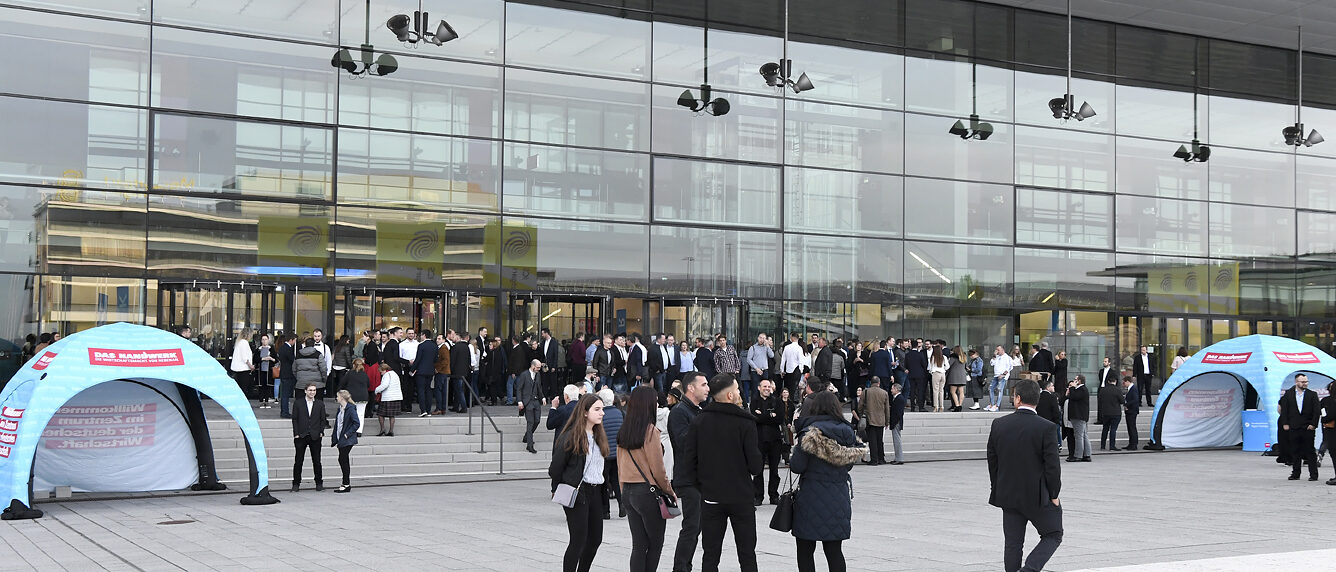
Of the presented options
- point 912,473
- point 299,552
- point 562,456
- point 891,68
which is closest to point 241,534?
point 299,552

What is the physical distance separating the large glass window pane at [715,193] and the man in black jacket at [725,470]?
20.6 meters

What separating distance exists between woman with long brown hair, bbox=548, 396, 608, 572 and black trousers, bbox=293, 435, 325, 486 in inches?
339

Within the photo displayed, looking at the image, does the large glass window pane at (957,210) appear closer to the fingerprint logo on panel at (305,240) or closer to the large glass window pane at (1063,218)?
the large glass window pane at (1063,218)

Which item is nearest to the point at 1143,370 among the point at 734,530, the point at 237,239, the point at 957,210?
the point at 957,210

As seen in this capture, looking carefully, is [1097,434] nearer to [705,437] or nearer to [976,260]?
[976,260]

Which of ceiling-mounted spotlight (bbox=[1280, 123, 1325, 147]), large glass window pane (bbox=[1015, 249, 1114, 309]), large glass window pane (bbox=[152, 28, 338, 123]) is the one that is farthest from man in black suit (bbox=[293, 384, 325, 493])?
ceiling-mounted spotlight (bbox=[1280, 123, 1325, 147])

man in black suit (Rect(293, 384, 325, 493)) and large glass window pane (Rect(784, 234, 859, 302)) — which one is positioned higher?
large glass window pane (Rect(784, 234, 859, 302))

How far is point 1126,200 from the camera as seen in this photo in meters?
34.4

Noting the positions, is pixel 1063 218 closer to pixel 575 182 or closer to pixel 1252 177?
pixel 1252 177

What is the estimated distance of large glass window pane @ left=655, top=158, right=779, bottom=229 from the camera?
2916cm

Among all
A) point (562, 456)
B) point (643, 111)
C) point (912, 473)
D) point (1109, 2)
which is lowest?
point (912, 473)

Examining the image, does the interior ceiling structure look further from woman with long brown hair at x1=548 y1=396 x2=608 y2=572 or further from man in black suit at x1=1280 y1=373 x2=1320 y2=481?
woman with long brown hair at x1=548 y1=396 x2=608 y2=572

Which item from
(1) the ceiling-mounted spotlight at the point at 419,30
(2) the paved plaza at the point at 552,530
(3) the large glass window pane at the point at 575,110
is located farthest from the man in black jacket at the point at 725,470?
(3) the large glass window pane at the point at 575,110

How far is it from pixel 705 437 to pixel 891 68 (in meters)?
24.8
